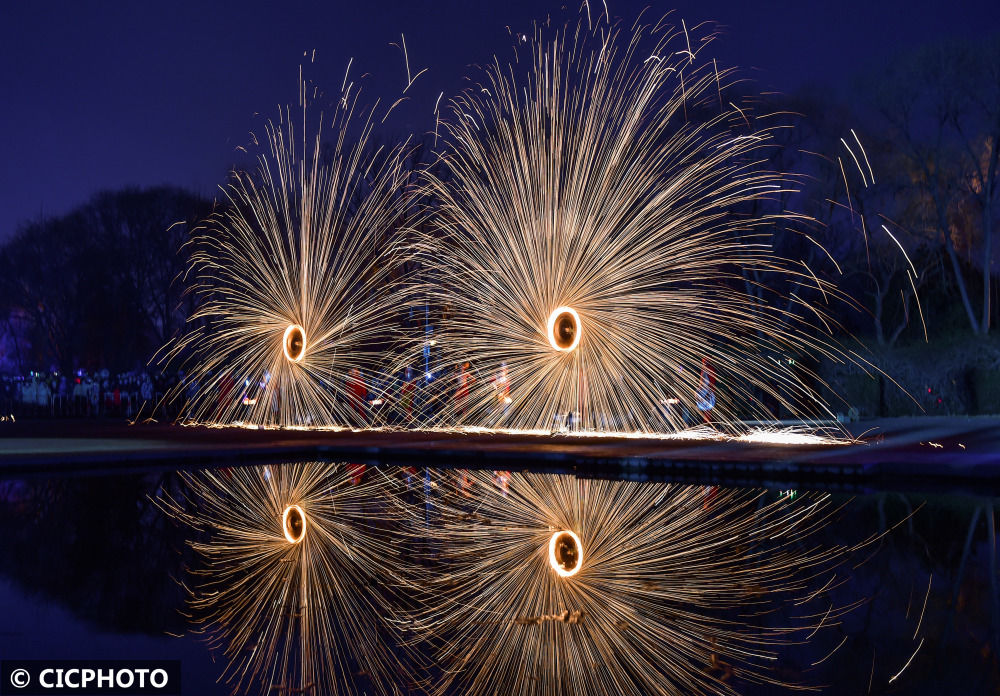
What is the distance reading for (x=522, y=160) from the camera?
1744cm

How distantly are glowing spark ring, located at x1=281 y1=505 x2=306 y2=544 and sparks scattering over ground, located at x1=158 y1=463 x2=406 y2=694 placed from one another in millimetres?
11

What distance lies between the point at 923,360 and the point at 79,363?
115 feet

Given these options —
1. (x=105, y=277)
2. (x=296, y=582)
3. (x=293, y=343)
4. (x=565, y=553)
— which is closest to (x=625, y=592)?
(x=565, y=553)

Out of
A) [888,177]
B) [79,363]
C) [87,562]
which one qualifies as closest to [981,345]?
[888,177]

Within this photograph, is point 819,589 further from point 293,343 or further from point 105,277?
point 105,277

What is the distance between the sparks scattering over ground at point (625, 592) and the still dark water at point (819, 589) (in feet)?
0.50

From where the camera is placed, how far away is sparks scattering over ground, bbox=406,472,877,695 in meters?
5.34

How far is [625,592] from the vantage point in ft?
22.9

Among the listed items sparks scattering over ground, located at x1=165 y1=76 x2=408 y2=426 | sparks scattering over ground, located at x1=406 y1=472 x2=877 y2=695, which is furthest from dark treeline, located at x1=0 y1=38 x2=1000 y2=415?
sparks scattering over ground, located at x1=406 y1=472 x2=877 y2=695

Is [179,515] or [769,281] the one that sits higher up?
[769,281]

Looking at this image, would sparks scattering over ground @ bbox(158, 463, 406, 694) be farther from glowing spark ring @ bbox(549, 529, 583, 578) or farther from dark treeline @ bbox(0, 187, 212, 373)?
dark treeline @ bbox(0, 187, 212, 373)

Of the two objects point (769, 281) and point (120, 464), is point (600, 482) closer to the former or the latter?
point (120, 464)

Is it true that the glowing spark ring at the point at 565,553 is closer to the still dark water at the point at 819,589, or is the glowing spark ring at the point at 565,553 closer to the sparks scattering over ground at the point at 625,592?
the sparks scattering over ground at the point at 625,592

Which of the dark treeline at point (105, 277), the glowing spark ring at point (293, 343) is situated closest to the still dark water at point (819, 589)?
the glowing spark ring at point (293, 343)
